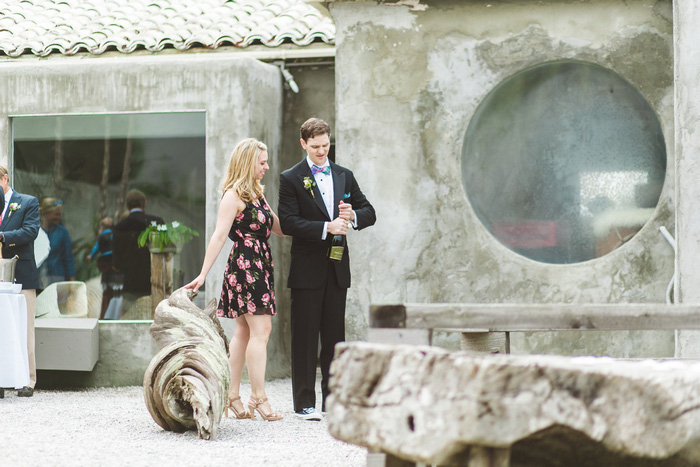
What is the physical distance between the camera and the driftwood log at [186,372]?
5.42 meters

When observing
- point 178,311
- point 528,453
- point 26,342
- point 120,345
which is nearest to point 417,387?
point 528,453

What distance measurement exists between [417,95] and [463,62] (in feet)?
1.45

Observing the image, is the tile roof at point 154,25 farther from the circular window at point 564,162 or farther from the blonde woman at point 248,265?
the blonde woman at point 248,265

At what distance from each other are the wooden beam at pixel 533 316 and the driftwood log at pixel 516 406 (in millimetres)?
239

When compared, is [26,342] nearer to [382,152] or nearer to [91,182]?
[91,182]

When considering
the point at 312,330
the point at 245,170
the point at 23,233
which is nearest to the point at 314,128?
the point at 245,170

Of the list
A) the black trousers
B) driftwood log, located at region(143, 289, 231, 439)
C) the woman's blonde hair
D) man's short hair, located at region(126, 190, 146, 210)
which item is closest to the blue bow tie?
the woman's blonde hair

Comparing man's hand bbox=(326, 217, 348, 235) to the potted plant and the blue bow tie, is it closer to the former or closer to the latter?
the blue bow tie

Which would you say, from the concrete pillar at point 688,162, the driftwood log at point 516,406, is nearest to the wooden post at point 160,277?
the concrete pillar at point 688,162

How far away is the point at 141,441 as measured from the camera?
5.48 metres

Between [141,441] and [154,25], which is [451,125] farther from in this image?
[154,25]

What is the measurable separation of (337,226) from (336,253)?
18 centimetres

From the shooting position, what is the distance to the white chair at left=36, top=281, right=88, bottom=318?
29.2 ft

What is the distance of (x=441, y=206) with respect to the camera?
7797 millimetres
